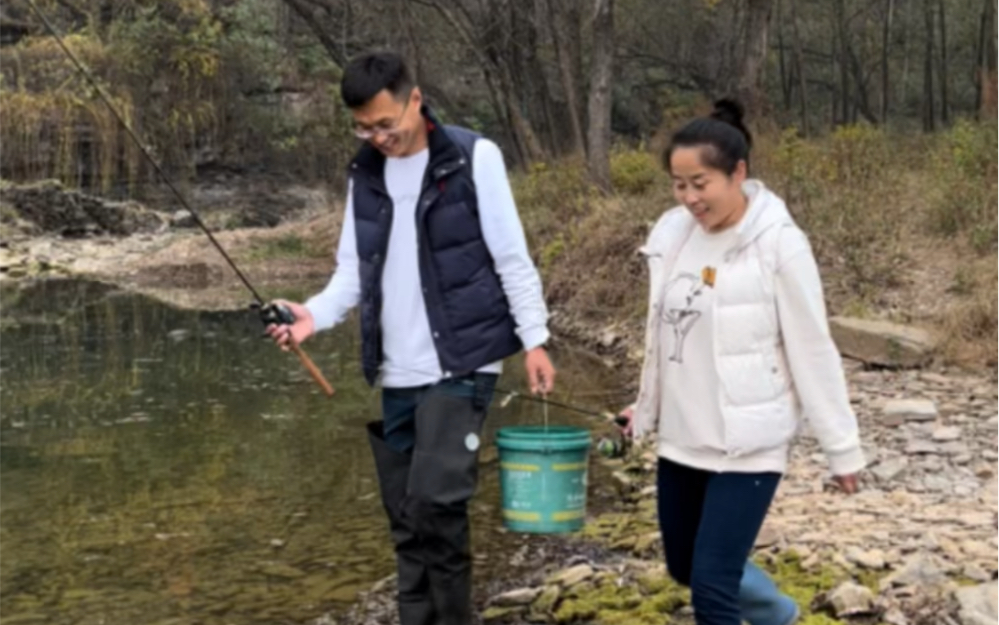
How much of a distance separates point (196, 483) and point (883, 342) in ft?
14.9

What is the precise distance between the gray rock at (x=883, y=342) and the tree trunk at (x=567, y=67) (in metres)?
10.9

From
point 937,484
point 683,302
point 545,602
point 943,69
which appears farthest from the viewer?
point 943,69

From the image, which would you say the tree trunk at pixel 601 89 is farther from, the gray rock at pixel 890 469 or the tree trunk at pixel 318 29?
the gray rock at pixel 890 469

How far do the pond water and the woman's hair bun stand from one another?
2825 mm

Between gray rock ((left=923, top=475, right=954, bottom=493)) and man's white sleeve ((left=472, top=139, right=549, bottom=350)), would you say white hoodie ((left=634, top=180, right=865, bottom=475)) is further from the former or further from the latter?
gray rock ((left=923, top=475, right=954, bottom=493))

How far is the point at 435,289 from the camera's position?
3773 millimetres

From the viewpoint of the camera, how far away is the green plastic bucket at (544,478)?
3.94 m

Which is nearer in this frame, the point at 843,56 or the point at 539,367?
the point at 539,367

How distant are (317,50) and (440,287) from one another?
96.7 ft

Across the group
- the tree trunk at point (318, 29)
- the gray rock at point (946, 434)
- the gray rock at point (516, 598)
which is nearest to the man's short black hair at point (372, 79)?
the gray rock at point (516, 598)

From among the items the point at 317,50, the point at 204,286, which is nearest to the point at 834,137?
the point at 204,286

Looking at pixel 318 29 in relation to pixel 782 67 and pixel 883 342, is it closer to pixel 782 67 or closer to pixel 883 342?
pixel 883 342

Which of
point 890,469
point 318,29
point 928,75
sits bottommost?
point 890,469

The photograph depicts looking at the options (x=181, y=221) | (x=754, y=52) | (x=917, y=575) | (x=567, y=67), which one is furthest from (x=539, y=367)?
(x=181, y=221)
